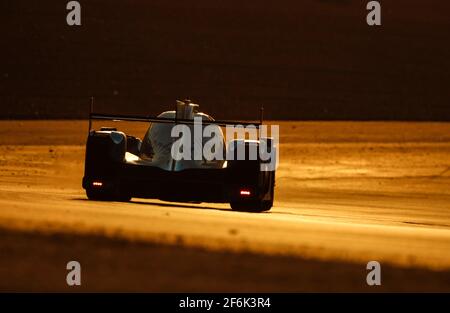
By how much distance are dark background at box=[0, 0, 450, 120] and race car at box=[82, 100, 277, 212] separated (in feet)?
Answer: 66.0

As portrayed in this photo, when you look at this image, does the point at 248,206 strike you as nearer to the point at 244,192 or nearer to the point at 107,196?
the point at 244,192

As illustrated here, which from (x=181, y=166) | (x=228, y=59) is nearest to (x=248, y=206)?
(x=181, y=166)

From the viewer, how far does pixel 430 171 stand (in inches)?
1201

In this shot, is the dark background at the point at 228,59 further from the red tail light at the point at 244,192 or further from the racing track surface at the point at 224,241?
the red tail light at the point at 244,192

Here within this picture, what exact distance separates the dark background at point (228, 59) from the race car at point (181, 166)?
20107mm

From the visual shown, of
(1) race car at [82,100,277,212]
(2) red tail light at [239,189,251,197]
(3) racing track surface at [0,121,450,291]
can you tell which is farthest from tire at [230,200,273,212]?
(3) racing track surface at [0,121,450,291]

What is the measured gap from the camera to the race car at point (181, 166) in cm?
1694

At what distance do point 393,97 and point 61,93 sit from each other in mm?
12246

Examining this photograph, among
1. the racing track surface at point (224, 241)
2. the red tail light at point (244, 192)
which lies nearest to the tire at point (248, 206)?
the red tail light at point (244, 192)

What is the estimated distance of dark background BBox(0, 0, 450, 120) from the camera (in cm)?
4241

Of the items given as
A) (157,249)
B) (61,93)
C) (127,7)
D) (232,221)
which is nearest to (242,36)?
(127,7)

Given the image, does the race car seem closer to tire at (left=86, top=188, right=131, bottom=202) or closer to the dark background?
tire at (left=86, top=188, right=131, bottom=202)

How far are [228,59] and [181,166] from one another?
3315 centimetres

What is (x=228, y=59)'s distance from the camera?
5000 cm
